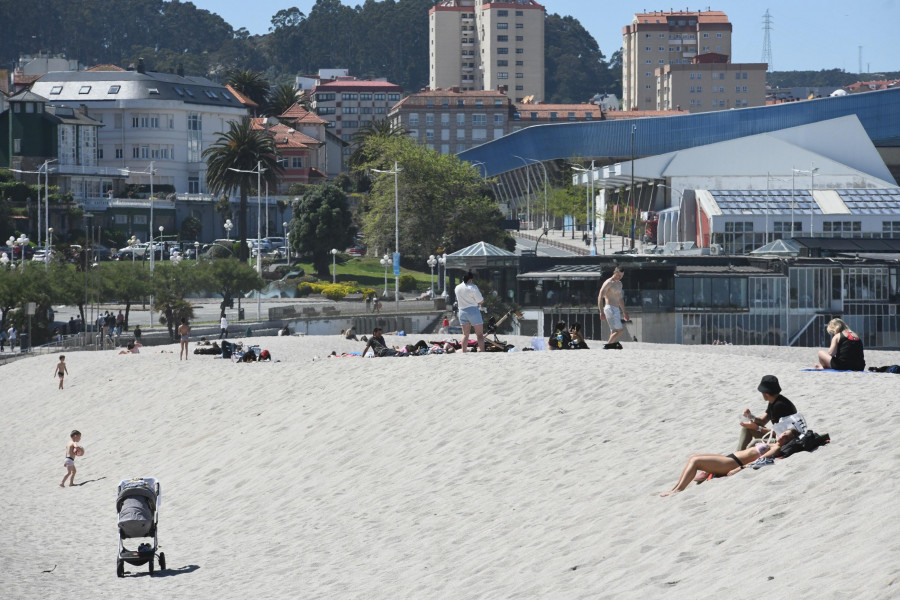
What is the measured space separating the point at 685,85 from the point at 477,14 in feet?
103

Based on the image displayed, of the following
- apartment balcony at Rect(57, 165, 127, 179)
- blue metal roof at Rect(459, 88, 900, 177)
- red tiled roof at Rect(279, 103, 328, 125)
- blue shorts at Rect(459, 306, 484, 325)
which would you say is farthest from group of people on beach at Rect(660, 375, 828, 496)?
red tiled roof at Rect(279, 103, 328, 125)

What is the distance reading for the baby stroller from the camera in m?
13.9

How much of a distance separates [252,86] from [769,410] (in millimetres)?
119826

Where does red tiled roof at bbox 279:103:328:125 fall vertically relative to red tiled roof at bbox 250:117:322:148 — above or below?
above

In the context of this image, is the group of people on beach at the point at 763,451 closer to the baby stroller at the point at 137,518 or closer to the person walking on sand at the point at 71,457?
the baby stroller at the point at 137,518

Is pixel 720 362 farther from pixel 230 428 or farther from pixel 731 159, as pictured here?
pixel 731 159

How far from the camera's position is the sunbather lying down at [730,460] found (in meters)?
12.5

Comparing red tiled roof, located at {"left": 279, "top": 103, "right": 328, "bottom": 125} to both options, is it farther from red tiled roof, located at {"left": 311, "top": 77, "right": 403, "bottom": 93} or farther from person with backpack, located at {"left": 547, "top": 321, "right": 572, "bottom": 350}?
person with backpack, located at {"left": 547, "top": 321, "right": 572, "bottom": 350}

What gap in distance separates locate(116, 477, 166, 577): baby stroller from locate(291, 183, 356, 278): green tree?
66431 mm

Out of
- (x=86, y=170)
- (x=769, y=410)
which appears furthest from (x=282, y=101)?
(x=769, y=410)

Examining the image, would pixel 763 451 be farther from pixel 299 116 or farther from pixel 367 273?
pixel 299 116

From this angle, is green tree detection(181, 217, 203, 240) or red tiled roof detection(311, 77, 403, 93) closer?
green tree detection(181, 217, 203, 240)

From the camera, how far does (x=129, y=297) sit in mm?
53844

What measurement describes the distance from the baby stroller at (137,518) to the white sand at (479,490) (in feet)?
0.80
